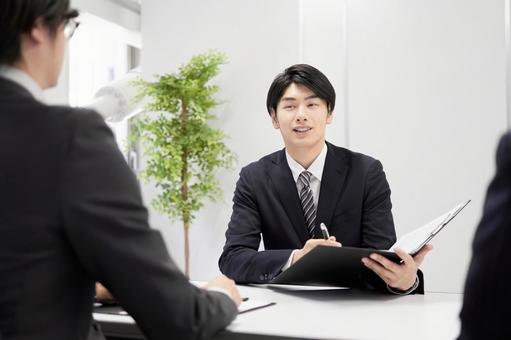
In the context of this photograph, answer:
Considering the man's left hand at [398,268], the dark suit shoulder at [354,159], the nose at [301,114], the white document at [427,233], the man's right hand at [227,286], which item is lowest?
the man's left hand at [398,268]

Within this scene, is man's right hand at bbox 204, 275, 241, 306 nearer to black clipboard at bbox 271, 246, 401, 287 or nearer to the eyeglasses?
black clipboard at bbox 271, 246, 401, 287

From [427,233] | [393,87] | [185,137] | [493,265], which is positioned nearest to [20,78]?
[493,265]

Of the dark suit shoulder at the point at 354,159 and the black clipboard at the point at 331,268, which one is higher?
the dark suit shoulder at the point at 354,159

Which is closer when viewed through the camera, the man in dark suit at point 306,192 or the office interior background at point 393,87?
the man in dark suit at point 306,192

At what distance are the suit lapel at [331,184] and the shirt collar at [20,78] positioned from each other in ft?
5.85

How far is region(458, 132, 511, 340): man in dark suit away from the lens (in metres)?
0.77

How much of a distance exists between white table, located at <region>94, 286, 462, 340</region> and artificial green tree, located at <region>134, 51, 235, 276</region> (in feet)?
8.79

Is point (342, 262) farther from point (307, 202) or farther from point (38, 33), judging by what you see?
point (38, 33)

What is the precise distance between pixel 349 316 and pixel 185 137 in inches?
126

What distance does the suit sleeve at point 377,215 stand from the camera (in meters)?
2.71

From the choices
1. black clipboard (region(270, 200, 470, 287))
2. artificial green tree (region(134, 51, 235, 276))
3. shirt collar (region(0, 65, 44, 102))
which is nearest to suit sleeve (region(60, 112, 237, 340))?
shirt collar (region(0, 65, 44, 102))

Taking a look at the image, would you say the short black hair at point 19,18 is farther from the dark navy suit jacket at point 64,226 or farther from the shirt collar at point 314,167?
the shirt collar at point 314,167

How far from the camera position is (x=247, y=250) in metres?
2.59

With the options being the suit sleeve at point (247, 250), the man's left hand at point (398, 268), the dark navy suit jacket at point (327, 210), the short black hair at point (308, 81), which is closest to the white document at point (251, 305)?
the man's left hand at point (398, 268)
